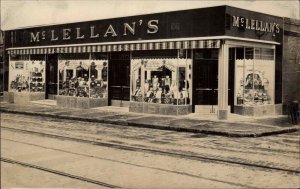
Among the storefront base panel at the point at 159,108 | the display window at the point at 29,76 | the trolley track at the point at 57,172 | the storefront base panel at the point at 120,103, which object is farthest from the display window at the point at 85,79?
the trolley track at the point at 57,172

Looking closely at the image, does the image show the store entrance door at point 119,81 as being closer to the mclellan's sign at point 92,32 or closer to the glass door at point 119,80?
the glass door at point 119,80

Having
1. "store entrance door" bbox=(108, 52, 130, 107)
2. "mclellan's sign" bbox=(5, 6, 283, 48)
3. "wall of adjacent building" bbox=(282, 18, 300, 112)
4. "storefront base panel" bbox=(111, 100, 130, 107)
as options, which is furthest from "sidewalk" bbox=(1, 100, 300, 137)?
"mclellan's sign" bbox=(5, 6, 283, 48)

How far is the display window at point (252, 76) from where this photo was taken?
1955cm

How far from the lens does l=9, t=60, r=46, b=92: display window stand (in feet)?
88.9

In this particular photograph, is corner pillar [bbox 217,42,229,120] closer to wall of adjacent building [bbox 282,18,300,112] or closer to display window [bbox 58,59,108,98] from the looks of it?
wall of adjacent building [bbox 282,18,300,112]

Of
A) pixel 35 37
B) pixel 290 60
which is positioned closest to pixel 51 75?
pixel 35 37

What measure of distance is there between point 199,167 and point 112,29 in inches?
566

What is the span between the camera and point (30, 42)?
2725 cm

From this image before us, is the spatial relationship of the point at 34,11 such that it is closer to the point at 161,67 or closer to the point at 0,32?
the point at 161,67

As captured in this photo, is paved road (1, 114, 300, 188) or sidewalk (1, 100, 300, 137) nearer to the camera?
paved road (1, 114, 300, 188)

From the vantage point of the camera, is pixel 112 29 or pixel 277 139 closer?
pixel 277 139

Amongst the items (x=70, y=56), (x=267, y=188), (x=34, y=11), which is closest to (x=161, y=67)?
(x=70, y=56)

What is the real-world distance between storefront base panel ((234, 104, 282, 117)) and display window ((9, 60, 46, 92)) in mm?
12884

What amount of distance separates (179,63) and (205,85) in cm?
170
